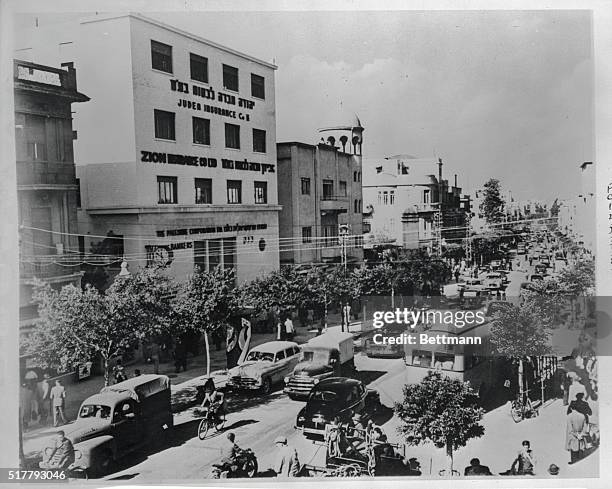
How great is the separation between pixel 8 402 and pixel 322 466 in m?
2.00

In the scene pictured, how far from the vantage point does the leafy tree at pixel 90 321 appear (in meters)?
3.82

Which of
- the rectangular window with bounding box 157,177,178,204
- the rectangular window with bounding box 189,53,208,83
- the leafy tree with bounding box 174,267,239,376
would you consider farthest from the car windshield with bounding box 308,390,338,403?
the rectangular window with bounding box 189,53,208,83

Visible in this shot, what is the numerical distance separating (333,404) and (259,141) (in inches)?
69.4

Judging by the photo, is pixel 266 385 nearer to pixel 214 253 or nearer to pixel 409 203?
pixel 214 253

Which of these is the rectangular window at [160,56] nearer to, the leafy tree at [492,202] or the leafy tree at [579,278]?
the leafy tree at [492,202]

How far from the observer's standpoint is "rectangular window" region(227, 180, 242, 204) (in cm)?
403

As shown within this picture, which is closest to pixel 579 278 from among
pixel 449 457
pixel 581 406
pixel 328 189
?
pixel 581 406

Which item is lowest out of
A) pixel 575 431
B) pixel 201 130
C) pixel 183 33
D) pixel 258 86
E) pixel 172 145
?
pixel 575 431

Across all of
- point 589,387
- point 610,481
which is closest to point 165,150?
point 589,387

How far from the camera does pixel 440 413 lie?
3938mm

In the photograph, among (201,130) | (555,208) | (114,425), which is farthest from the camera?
(201,130)

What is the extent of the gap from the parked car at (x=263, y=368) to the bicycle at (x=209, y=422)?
0.67ft

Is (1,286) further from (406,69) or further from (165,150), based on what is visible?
(406,69)

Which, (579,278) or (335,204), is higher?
(335,204)
